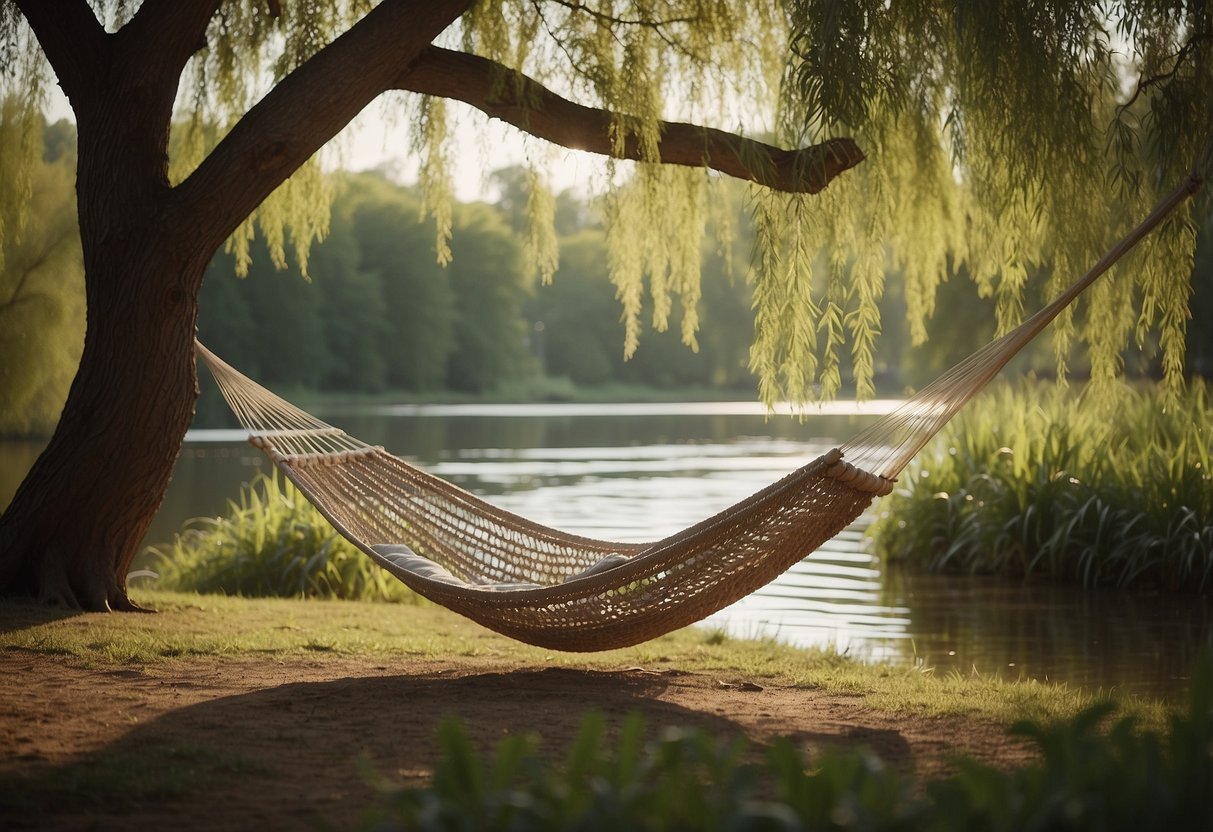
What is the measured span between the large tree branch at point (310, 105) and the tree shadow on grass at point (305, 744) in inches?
61.5

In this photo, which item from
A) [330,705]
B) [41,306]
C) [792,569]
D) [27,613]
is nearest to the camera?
[330,705]

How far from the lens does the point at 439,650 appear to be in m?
3.68

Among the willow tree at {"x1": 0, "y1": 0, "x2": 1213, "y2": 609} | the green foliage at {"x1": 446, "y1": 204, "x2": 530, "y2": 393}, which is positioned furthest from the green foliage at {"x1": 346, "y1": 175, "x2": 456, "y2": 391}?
the willow tree at {"x1": 0, "y1": 0, "x2": 1213, "y2": 609}

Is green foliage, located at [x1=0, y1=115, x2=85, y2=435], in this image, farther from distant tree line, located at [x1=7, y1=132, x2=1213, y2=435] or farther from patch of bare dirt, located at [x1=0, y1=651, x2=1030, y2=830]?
patch of bare dirt, located at [x1=0, y1=651, x2=1030, y2=830]

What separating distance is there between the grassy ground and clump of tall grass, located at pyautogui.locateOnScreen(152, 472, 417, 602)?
0.81 meters

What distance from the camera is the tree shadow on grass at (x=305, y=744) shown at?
1853 mm

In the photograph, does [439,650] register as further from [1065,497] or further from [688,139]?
[1065,497]

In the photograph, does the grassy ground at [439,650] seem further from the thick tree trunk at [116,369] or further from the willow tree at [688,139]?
the willow tree at [688,139]

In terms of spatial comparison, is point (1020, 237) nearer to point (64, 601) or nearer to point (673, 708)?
point (673, 708)

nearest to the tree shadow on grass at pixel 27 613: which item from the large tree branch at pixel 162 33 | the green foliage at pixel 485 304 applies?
the large tree branch at pixel 162 33

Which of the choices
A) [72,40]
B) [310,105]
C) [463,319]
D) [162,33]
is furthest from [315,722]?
[463,319]

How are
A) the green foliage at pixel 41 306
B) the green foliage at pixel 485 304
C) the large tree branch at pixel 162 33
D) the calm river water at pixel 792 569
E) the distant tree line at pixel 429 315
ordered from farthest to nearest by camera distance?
the green foliage at pixel 485 304
the distant tree line at pixel 429 315
the green foliage at pixel 41 306
the calm river water at pixel 792 569
the large tree branch at pixel 162 33

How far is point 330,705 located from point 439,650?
998mm

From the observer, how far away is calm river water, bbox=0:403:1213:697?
429cm
